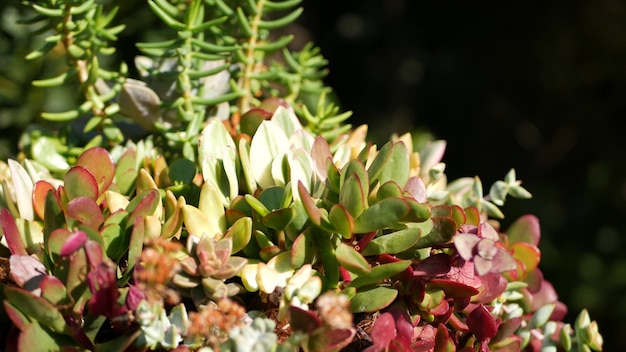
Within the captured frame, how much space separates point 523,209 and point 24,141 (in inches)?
53.2

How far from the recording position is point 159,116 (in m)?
0.81

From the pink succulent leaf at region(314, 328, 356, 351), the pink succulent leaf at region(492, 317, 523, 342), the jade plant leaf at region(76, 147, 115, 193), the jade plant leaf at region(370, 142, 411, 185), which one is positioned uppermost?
the jade plant leaf at region(370, 142, 411, 185)

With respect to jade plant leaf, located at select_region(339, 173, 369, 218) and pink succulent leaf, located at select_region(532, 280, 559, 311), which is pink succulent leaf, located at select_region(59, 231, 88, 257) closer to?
jade plant leaf, located at select_region(339, 173, 369, 218)

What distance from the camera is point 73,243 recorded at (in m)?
0.53

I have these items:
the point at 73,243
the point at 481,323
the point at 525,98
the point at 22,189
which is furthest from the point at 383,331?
the point at 525,98

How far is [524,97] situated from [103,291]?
1.85 m

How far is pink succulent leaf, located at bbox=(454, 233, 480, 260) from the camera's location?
56 centimetres

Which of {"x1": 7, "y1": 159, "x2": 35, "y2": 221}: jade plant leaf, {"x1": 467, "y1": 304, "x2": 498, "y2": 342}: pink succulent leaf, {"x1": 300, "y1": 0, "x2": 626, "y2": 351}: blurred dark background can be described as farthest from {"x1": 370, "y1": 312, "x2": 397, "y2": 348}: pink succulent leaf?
{"x1": 300, "y1": 0, "x2": 626, "y2": 351}: blurred dark background

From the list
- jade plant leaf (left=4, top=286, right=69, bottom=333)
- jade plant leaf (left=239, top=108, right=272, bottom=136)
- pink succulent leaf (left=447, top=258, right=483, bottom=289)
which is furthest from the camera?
jade plant leaf (left=239, top=108, right=272, bottom=136)

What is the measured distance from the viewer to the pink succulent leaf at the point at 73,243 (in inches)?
20.7

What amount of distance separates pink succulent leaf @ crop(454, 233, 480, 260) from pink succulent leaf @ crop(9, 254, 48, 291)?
32 cm

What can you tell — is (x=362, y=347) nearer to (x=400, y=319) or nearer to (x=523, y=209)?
(x=400, y=319)

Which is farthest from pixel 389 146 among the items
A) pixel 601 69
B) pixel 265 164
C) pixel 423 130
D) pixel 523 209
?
pixel 601 69

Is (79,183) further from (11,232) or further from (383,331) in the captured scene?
(383,331)
